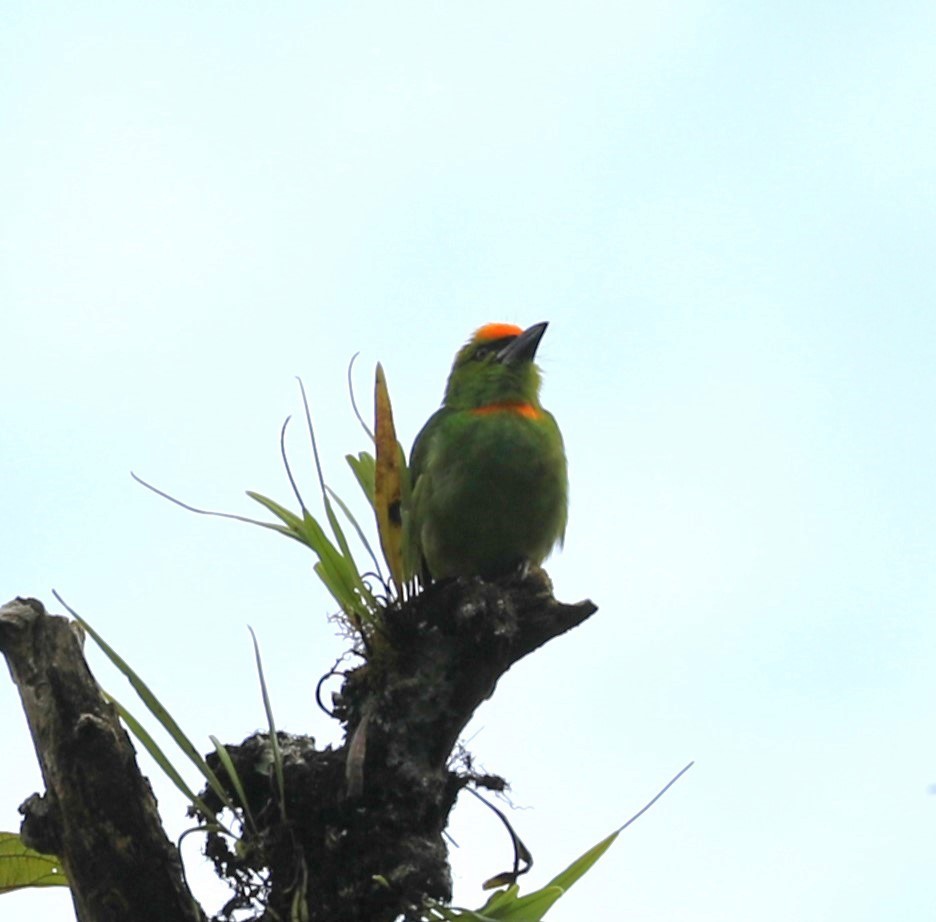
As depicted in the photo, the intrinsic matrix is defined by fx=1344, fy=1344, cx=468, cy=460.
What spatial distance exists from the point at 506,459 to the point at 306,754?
196 cm

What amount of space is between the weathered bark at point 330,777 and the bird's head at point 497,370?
1868mm

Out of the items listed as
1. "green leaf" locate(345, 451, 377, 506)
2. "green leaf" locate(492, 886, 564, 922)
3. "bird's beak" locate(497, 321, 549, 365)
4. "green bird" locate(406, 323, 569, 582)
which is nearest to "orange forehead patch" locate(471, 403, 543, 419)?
"green bird" locate(406, 323, 569, 582)

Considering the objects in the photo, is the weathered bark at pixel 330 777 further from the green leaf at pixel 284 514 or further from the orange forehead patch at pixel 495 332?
the orange forehead patch at pixel 495 332

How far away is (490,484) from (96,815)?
2.37 m

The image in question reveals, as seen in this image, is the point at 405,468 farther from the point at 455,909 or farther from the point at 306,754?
the point at 455,909

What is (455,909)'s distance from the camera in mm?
3490

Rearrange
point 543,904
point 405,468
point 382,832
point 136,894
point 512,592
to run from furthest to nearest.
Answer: point 405,468, point 512,592, point 543,904, point 382,832, point 136,894

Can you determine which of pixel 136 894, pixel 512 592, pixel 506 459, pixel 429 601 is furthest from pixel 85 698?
pixel 506 459

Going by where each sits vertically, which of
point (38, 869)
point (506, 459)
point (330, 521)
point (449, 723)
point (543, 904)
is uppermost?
point (506, 459)

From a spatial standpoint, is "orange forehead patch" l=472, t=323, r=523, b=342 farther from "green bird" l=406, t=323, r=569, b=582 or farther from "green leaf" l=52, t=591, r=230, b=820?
"green leaf" l=52, t=591, r=230, b=820

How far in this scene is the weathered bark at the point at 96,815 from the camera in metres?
3.10

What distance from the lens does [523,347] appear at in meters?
5.82

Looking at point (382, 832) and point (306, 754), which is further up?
point (306, 754)

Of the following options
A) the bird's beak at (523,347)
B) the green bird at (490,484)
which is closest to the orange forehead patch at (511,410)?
the green bird at (490,484)
